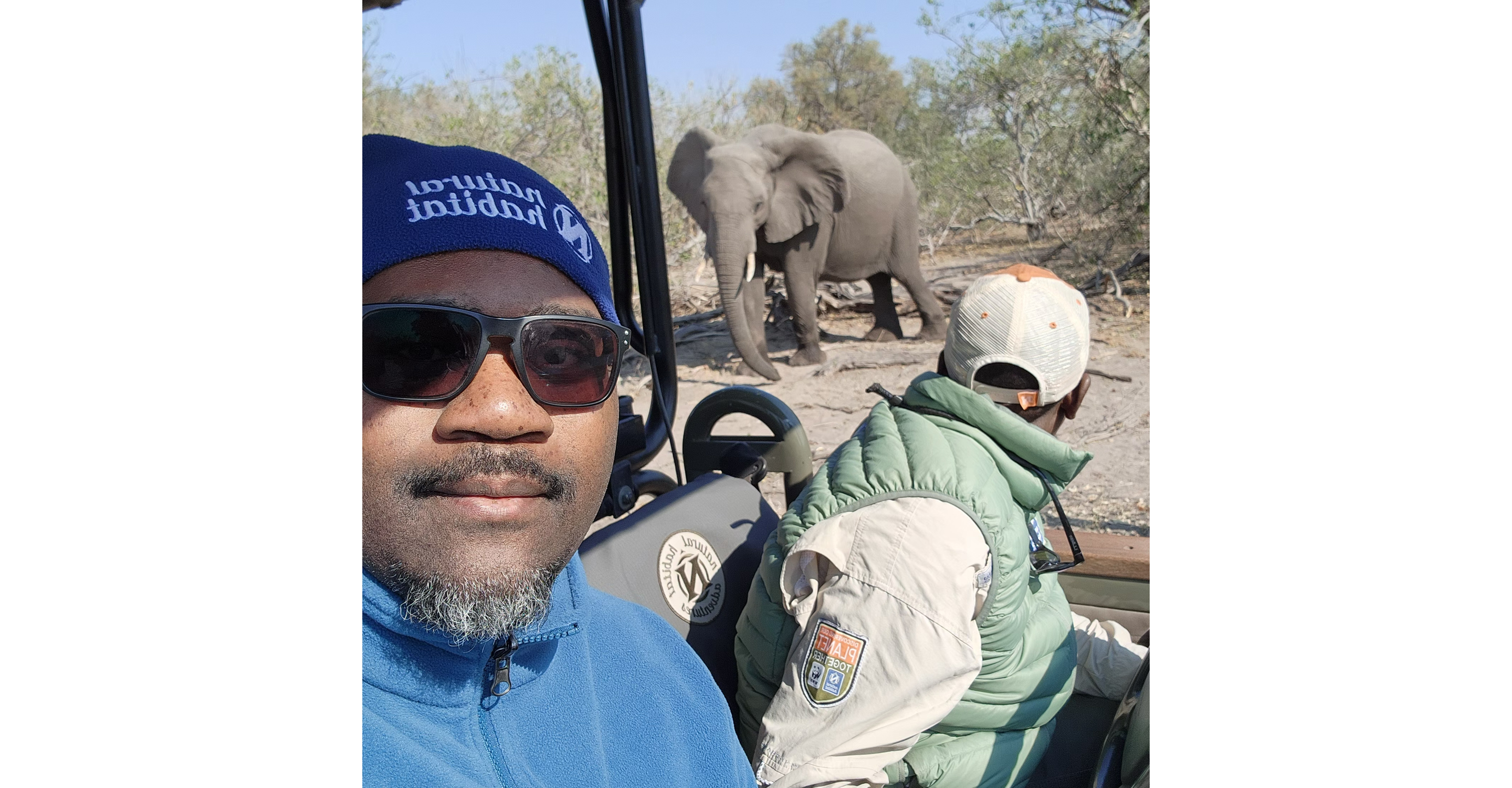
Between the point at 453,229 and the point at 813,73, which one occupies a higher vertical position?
the point at 813,73

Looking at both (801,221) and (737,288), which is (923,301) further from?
(737,288)

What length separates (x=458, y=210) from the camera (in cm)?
73

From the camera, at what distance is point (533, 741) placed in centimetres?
80

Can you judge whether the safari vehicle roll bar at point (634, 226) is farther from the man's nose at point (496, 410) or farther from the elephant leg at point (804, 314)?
the elephant leg at point (804, 314)

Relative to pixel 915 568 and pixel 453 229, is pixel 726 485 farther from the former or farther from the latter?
pixel 453 229

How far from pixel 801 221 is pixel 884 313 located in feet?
4.30

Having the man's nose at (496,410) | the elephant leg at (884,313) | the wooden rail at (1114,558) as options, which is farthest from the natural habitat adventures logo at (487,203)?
the elephant leg at (884,313)

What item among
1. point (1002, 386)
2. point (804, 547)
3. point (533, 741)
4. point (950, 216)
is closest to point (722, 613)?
point (804, 547)

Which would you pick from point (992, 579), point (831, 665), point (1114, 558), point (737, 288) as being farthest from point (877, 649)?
point (737, 288)

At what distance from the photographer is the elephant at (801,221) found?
7309 mm

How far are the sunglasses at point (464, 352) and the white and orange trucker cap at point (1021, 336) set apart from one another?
0.85m
